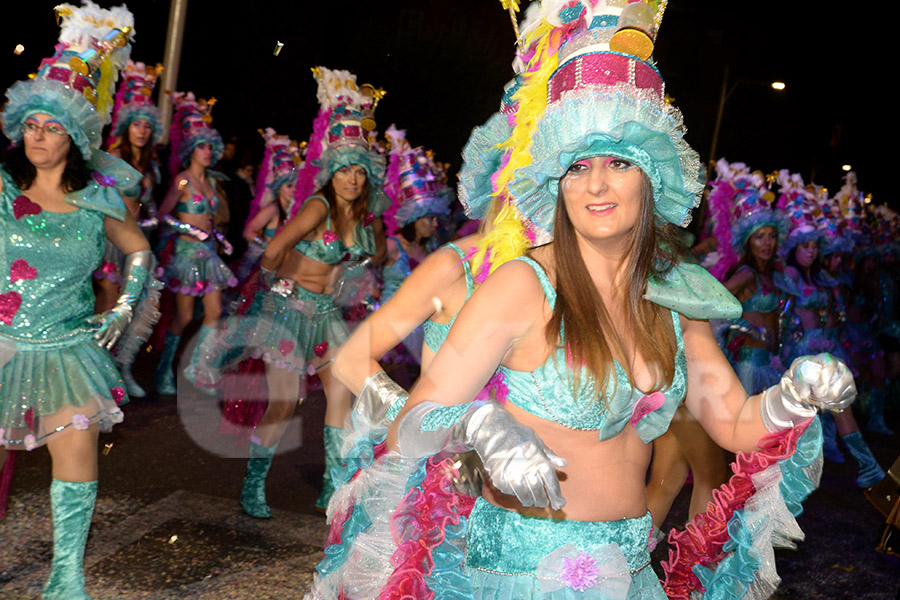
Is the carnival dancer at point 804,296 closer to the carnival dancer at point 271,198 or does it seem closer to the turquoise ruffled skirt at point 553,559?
the carnival dancer at point 271,198

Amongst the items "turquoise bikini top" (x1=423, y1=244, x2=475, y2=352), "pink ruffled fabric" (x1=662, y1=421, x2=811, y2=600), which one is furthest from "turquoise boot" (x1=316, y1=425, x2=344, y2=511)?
"pink ruffled fabric" (x1=662, y1=421, x2=811, y2=600)

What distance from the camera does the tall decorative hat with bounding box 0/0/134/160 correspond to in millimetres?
4117

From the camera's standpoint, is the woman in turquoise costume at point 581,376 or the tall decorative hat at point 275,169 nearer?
the woman in turquoise costume at point 581,376

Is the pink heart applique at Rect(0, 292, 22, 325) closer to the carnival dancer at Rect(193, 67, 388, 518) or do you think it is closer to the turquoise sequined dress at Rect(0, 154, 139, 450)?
the turquoise sequined dress at Rect(0, 154, 139, 450)

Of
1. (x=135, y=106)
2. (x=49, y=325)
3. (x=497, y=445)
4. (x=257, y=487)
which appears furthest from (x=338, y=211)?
(x=497, y=445)

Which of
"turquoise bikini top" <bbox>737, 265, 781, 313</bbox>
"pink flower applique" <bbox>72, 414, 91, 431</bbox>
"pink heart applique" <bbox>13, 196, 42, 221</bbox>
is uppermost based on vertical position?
"turquoise bikini top" <bbox>737, 265, 781, 313</bbox>

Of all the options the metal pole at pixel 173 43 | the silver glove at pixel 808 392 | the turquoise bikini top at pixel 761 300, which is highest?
the metal pole at pixel 173 43

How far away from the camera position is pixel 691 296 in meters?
2.31

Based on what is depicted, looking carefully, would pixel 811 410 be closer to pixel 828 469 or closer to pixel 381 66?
pixel 828 469

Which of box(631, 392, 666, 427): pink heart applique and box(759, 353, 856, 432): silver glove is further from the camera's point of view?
box(631, 392, 666, 427): pink heart applique

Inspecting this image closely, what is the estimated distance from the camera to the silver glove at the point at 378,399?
8.36ft

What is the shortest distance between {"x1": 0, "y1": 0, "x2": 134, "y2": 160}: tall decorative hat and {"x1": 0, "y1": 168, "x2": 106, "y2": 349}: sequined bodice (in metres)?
0.35

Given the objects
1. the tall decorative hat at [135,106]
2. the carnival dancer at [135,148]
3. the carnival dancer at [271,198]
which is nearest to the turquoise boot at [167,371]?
the carnival dancer at [135,148]

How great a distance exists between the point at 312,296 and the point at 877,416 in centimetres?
808
